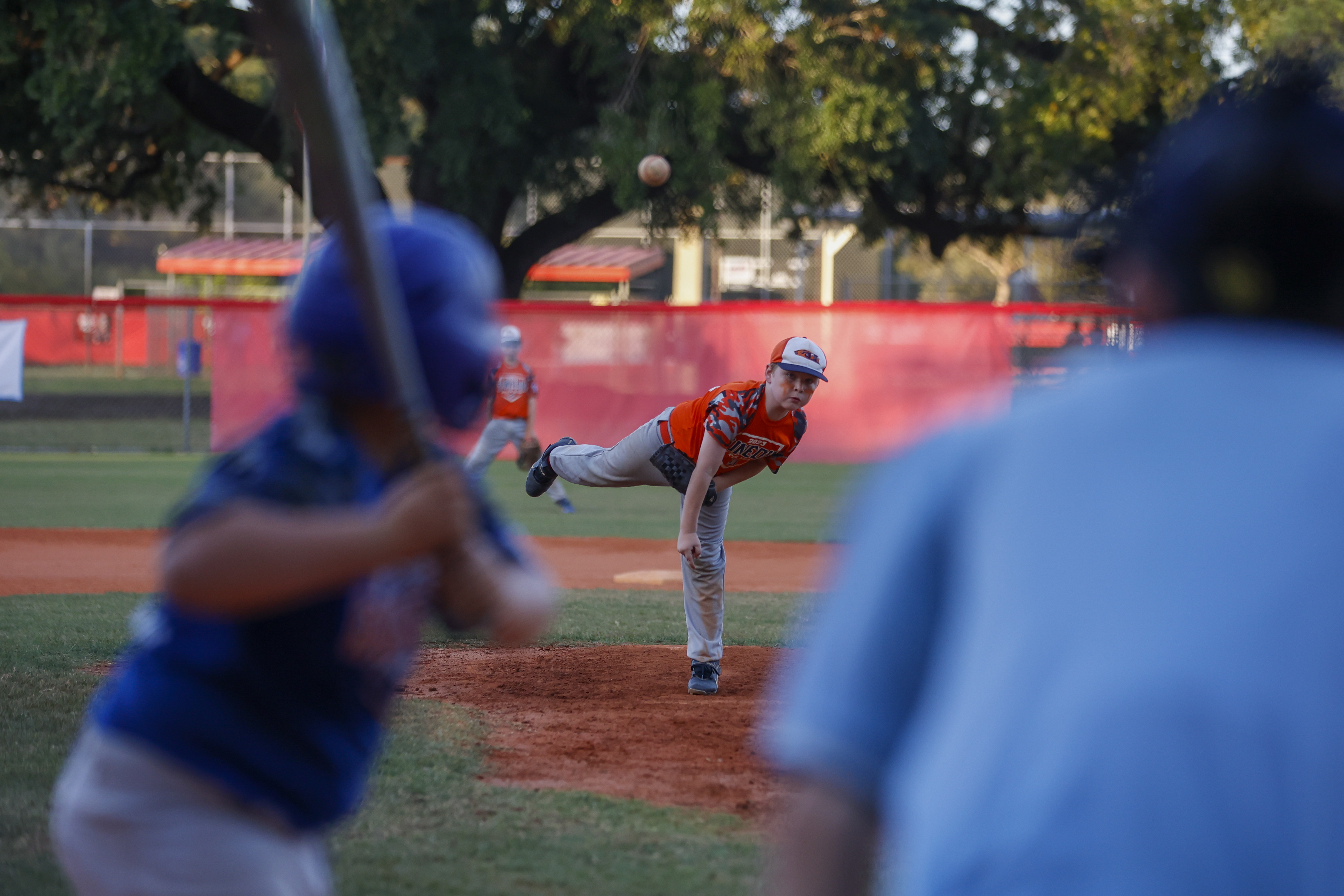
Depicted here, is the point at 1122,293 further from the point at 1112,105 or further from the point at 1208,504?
the point at 1112,105

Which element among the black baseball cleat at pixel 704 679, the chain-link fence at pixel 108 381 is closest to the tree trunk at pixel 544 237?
the chain-link fence at pixel 108 381

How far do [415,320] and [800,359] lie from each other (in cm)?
475

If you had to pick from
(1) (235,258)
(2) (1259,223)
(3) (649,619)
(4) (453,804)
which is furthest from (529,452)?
(1) (235,258)

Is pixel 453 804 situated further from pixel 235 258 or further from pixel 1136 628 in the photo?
pixel 235 258

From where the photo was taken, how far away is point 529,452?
1499 cm

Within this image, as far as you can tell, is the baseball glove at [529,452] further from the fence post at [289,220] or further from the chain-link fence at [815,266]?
the fence post at [289,220]

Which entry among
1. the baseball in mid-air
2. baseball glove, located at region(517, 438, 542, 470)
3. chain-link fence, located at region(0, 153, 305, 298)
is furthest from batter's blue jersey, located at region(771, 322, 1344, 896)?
chain-link fence, located at region(0, 153, 305, 298)

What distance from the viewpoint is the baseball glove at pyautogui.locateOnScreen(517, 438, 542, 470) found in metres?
14.9

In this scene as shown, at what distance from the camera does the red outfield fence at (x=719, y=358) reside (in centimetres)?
2083

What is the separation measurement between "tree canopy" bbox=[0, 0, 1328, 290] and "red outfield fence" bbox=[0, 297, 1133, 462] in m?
2.07

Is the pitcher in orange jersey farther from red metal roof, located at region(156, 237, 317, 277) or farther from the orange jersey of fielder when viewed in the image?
red metal roof, located at region(156, 237, 317, 277)

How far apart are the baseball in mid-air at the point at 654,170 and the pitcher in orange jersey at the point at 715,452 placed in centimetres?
1302

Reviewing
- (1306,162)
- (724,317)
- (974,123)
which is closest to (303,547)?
(1306,162)

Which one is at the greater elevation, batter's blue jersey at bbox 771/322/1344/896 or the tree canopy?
the tree canopy
